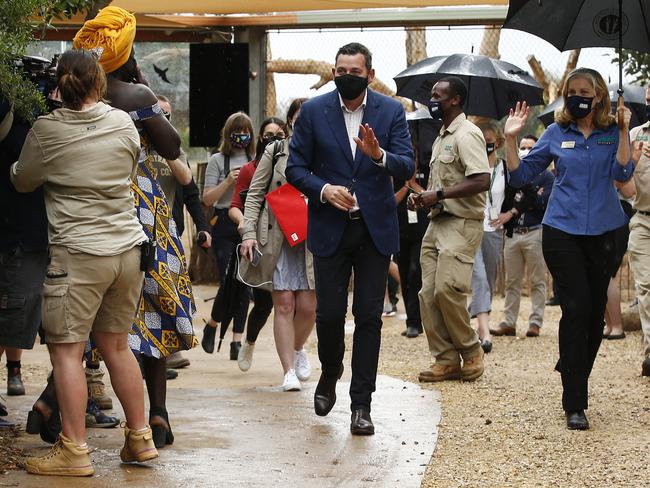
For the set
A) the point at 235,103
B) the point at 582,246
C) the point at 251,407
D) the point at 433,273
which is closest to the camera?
the point at 582,246

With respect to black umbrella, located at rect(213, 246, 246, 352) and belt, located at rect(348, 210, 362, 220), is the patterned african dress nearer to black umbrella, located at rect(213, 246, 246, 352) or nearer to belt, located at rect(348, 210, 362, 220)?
belt, located at rect(348, 210, 362, 220)

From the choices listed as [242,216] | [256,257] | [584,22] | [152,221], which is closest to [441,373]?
[256,257]

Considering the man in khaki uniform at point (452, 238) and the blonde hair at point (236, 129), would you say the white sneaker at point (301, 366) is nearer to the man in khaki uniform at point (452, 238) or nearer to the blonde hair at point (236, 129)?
the man in khaki uniform at point (452, 238)

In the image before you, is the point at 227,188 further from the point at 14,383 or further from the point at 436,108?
the point at 14,383

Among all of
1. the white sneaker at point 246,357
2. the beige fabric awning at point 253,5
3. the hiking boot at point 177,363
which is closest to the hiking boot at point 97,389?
the white sneaker at point 246,357

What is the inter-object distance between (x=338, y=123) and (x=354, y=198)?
0.49 metres

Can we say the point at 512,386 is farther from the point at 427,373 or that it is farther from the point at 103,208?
the point at 103,208

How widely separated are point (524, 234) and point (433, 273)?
11.6ft

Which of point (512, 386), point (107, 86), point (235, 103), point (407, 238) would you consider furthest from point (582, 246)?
point (235, 103)

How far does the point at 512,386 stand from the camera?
330 inches

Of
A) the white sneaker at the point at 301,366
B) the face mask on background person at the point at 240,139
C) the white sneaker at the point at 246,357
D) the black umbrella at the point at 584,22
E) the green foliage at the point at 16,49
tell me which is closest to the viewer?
the green foliage at the point at 16,49

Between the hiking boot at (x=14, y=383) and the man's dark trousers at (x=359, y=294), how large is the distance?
6.74 feet

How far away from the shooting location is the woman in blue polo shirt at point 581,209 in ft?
21.9

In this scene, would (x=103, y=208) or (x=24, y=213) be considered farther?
(x=24, y=213)
